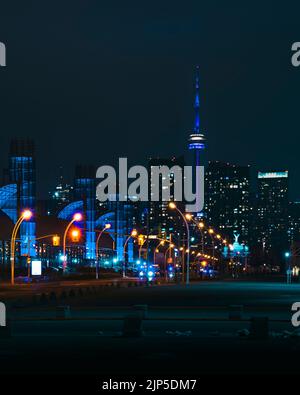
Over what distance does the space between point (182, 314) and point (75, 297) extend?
21836mm

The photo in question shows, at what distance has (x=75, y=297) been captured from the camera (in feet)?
219

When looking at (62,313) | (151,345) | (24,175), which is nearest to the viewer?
(151,345)

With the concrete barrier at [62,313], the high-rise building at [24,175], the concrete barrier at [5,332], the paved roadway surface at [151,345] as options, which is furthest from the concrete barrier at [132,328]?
the high-rise building at [24,175]

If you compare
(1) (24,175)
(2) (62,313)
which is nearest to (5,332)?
(2) (62,313)

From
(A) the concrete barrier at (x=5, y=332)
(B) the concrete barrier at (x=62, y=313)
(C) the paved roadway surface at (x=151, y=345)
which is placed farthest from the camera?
(B) the concrete barrier at (x=62, y=313)

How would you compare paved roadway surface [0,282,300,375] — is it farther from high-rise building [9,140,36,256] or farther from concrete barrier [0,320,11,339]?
Answer: high-rise building [9,140,36,256]

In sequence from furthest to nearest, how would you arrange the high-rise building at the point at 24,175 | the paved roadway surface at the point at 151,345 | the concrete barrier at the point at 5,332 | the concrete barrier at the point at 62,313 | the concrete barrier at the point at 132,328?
the high-rise building at the point at 24,175 < the concrete barrier at the point at 62,313 < the concrete barrier at the point at 132,328 < the concrete barrier at the point at 5,332 < the paved roadway surface at the point at 151,345

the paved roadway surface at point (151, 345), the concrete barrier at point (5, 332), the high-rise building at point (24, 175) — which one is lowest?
the paved roadway surface at point (151, 345)

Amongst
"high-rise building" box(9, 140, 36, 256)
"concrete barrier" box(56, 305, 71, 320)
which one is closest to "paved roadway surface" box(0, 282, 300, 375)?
"concrete barrier" box(56, 305, 71, 320)

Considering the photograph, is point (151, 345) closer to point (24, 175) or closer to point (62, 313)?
point (62, 313)

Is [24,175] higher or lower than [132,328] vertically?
higher

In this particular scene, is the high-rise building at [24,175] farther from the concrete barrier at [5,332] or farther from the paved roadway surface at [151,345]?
the concrete barrier at [5,332]
